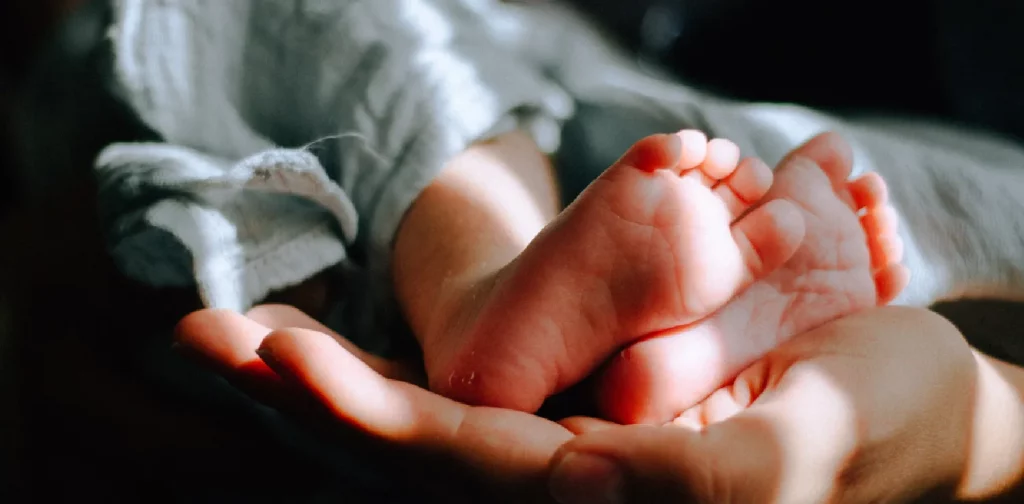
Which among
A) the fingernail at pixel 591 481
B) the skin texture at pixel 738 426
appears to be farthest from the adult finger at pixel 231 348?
the fingernail at pixel 591 481

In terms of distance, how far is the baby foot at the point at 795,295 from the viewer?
0.31m

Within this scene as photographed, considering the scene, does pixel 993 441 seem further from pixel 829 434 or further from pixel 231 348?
pixel 231 348

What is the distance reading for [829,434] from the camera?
27 cm

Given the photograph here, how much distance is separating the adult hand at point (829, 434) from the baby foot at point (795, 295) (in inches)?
0.4

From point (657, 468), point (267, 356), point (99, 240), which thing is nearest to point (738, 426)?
point (657, 468)

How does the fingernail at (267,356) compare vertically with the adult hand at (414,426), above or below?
above

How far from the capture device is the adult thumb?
23 cm

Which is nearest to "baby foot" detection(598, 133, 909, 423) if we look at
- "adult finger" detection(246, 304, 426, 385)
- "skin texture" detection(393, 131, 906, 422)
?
"skin texture" detection(393, 131, 906, 422)

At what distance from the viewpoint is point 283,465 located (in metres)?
0.45

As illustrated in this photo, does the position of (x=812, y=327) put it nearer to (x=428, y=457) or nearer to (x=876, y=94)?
(x=428, y=457)

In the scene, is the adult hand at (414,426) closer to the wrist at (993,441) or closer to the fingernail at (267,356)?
the fingernail at (267,356)

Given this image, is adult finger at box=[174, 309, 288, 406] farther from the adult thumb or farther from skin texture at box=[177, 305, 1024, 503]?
the adult thumb

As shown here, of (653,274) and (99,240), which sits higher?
(653,274)

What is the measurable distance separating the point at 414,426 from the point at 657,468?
0.09 meters
